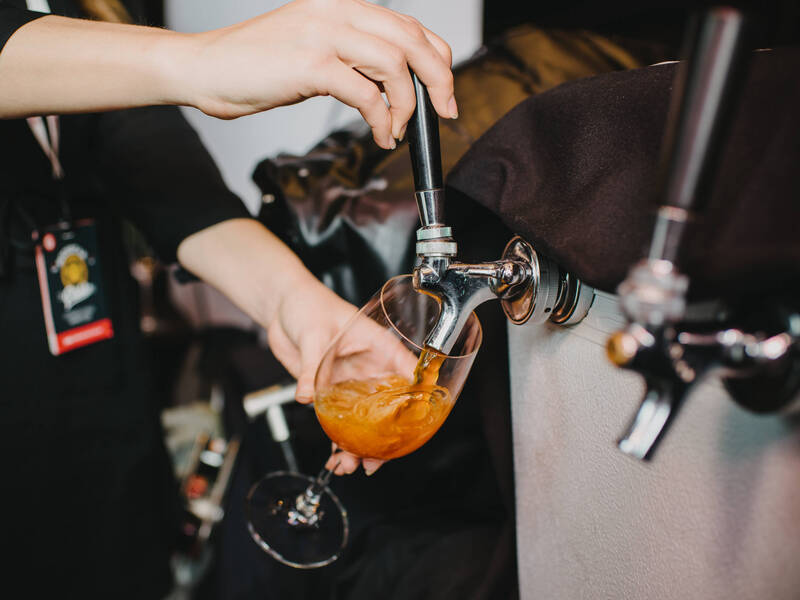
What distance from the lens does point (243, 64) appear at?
38cm

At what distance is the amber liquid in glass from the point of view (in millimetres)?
Result: 444

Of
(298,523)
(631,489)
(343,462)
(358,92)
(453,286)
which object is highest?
(358,92)

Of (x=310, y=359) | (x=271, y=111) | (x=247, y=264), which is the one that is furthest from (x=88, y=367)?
(x=271, y=111)

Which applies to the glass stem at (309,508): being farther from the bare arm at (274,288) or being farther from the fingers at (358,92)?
the fingers at (358,92)

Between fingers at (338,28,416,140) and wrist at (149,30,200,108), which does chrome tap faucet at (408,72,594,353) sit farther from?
wrist at (149,30,200,108)

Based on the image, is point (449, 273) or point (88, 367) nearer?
point (449, 273)

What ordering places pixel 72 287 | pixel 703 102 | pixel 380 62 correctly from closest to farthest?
1. pixel 703 102
2. pixel 380 62
3. pixel 72 287

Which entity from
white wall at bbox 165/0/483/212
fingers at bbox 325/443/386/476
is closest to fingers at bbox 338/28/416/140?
fingers at bbox 325/443/386/476

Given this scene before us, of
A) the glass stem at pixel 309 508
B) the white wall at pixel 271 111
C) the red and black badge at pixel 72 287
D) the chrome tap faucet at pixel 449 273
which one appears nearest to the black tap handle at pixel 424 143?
the chrome tap faucet at pixel 449 273

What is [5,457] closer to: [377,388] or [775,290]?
[377,388]

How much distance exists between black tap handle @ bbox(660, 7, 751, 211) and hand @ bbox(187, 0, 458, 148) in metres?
0.20

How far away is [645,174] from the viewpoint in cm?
34

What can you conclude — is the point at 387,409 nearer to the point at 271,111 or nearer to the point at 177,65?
the point at 177,65

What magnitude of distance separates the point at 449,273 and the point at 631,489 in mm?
206
